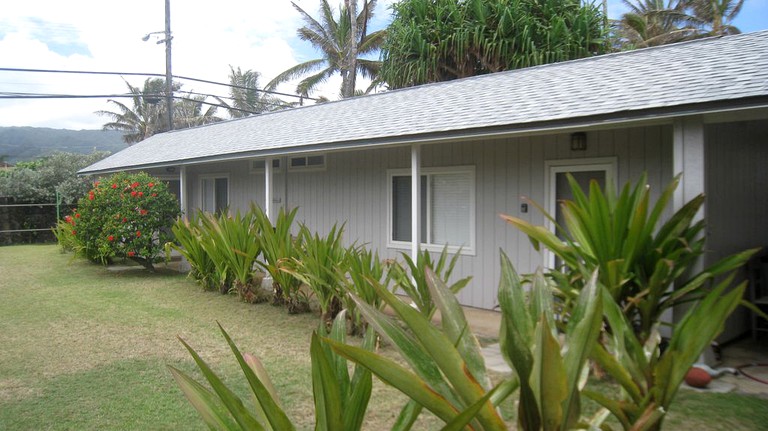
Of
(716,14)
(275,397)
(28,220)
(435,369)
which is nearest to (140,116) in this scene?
(28,220)

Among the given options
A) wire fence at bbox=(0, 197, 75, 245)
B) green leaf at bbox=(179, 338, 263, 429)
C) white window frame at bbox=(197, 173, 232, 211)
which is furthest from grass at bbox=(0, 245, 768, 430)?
wire fence at bbox=(0, 197, 75, 245)

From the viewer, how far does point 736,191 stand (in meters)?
6.43

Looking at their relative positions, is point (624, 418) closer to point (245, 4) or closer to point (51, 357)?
point (51, 357)

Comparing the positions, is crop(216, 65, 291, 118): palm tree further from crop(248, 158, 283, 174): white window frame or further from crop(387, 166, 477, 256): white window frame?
crop(387, 166, 477, 256): white window frame

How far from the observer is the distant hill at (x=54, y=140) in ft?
260

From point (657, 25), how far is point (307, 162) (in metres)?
23.5

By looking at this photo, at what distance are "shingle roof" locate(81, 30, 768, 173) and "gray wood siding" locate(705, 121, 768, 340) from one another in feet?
2.44

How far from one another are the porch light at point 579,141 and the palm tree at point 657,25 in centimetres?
2062

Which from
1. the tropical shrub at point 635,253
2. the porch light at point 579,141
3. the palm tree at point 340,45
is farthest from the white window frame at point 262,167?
the palm tree at point 340,45

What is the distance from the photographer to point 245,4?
84.7ft

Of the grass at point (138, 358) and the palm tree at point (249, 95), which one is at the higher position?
the palm tree at point (249, 95)

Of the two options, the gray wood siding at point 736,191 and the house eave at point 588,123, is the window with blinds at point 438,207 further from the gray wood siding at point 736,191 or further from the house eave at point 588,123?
the gray wood siding at point 736,191

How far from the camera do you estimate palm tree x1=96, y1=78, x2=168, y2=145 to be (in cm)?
4562

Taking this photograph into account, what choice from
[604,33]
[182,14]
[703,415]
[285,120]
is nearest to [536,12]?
[604,33]
